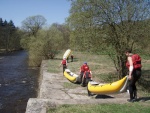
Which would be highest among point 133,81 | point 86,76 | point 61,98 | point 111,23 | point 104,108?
point 111,23

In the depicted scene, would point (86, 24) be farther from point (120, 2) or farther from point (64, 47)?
point (64, 47)

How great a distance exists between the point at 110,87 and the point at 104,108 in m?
2.80

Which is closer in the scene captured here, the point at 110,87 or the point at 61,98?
the point at 110,87

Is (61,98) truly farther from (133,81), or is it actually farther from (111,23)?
(111,23)

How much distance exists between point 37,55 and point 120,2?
23526 millimetres

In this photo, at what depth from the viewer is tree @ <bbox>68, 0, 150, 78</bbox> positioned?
14496mm

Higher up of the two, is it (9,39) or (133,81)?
(9,39)

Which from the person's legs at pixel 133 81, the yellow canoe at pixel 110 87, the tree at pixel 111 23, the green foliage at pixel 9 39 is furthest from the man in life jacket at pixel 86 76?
the green foliage at pixel 9 39

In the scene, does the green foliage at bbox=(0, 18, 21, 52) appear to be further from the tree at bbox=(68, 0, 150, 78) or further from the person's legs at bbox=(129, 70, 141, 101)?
the person's legs at bbox=(129, 70, 141, 101)

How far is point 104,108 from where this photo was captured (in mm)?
8273

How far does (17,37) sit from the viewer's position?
81250 millimetres

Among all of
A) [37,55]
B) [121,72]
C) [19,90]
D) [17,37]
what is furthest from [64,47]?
[17,37]

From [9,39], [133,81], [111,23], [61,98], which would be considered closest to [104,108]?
[133,81]

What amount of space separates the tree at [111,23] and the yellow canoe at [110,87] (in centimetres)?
352
